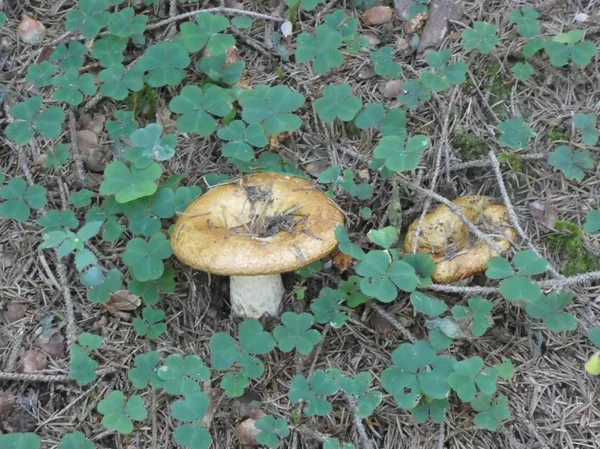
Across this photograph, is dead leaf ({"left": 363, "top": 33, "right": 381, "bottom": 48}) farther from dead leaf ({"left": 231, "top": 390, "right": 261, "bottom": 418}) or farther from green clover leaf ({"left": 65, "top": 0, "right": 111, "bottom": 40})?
dead leaf ({"left": 231, "top": 390, "right": 261, "bottom": 418})

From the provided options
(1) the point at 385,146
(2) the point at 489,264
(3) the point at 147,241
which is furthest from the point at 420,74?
(3) the point at 147,241

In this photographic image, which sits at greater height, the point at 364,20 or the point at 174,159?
the point at 364,20

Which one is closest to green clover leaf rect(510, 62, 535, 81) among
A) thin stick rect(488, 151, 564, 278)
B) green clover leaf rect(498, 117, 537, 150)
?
green clover leaf rect(498, 117, 537, 150)

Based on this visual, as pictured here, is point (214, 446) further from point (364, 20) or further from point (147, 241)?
point (364, 20)

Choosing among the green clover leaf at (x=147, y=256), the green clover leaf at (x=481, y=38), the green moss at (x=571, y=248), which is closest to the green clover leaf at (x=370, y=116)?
the green clover leaf at (x=481, y=38)

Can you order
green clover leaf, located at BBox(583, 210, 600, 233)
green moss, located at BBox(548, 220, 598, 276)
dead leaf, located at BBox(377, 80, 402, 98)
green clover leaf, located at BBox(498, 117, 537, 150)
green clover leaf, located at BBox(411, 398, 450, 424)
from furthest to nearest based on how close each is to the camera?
1. dead leaf, located at BBox(377, 80, 402, 98)
2. green clover leaf, located at BBox(498, 117, 537, 150)
3. green moss, located at BBox(548, 220, 598, 276)
4. green clover leaf, located at BBox(583, 210, 600, 233)
5. green clover leaf, located at BBox(411, 398, 450, 424)

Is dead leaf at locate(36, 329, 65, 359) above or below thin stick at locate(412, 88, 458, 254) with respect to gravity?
below

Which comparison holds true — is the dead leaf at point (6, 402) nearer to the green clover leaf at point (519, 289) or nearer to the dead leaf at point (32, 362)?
the dead leaf at point (32, 362)
